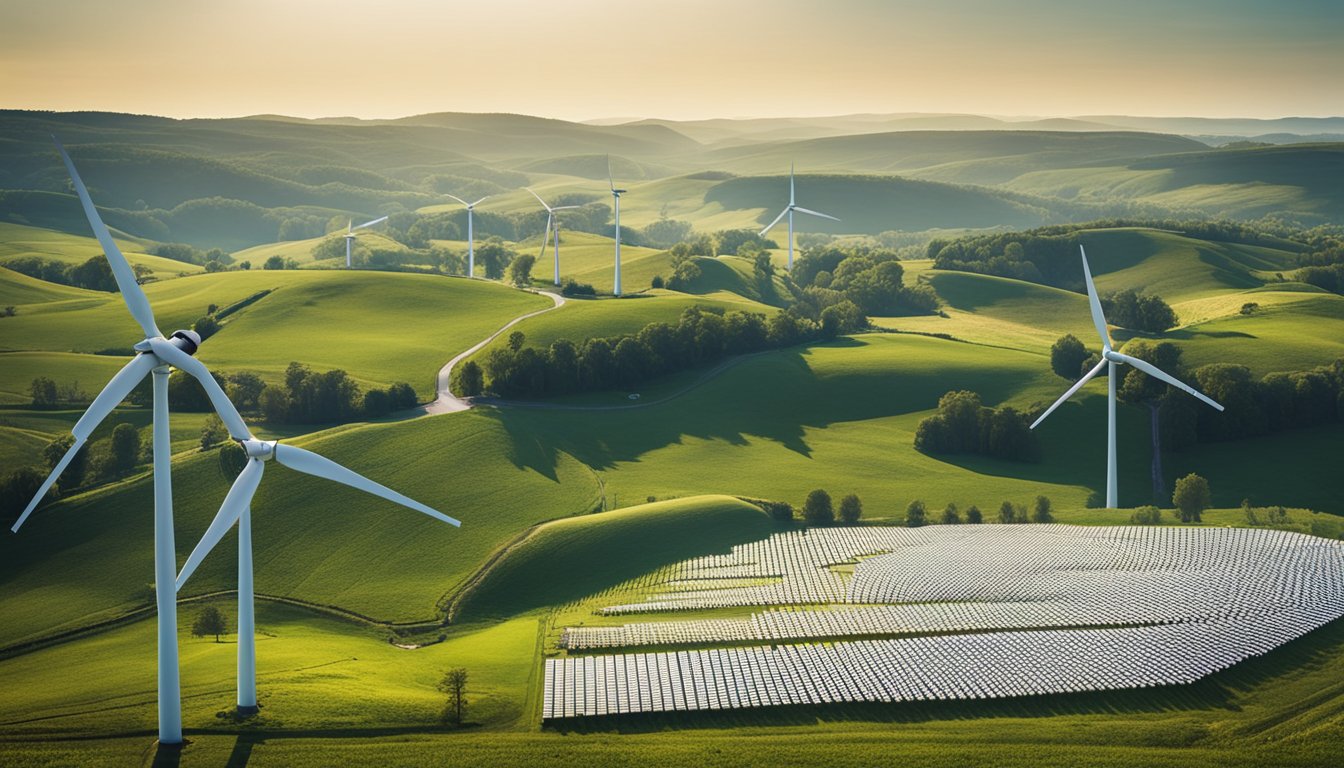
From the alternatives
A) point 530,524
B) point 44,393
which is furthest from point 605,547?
point 44,393

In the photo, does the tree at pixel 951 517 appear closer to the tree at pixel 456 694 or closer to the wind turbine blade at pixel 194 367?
the tree at pixel 456 694

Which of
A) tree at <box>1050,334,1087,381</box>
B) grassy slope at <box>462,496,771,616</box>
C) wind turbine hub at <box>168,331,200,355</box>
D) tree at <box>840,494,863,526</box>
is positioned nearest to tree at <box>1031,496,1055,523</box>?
tree at <box>840,494,863,526</box>

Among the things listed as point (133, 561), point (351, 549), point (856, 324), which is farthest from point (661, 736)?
point (856, 324)

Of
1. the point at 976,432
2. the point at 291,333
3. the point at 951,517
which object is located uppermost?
the point at 291,333

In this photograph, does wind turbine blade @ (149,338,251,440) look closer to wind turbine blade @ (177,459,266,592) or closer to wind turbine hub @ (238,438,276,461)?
wind turbine hub @ (238,438,276,461)

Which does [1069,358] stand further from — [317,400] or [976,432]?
[317,400]

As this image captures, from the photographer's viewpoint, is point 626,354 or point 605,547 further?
point 626,354
